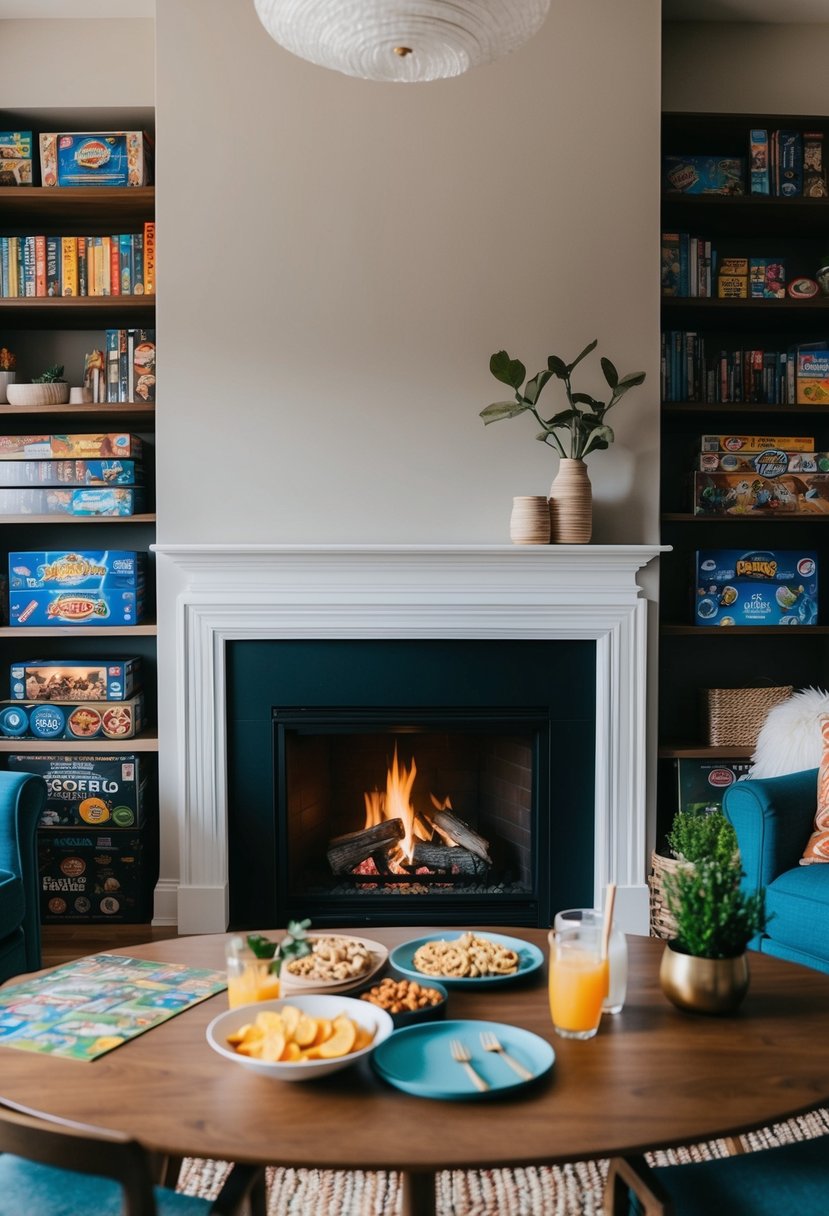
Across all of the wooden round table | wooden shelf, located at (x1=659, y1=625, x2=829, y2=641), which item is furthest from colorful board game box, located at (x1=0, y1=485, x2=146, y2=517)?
the wooden round table

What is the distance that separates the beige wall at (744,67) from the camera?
3547 mm

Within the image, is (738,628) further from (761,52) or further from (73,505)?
(73,505)

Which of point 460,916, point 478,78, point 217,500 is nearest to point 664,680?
point 460,916

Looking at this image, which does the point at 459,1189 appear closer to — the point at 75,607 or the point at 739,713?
the point at 739,713

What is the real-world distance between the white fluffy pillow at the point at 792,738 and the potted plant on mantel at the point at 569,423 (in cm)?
78

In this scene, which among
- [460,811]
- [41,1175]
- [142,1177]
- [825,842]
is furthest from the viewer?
[460,811]

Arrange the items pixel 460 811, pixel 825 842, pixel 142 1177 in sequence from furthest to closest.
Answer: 1. pixel 460 811
2. pixel 825 842
3. pixel 142 1177

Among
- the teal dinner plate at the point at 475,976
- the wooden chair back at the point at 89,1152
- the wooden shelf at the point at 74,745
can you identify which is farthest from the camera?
the wooden shelf at the point at 74,745

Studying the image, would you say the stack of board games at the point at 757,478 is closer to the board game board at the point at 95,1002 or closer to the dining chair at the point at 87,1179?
the board game board at the point at 95,1002

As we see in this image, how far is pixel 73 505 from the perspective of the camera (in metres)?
3.41

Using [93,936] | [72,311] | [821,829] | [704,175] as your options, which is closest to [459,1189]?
[821,829]

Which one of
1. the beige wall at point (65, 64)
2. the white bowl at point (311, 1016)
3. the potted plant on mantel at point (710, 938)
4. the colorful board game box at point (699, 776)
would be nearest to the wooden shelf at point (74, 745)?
the colorful board game box at point (699, 776)

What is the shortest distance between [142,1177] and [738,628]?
9.11 ft

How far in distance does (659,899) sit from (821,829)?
2.06 feet
